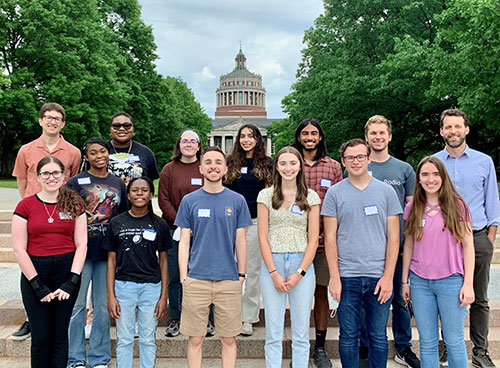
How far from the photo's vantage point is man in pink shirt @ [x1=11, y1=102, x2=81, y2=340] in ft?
13.3

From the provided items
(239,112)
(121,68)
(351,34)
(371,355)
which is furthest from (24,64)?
(239,112)

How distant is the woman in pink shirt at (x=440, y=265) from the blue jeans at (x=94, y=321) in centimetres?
266

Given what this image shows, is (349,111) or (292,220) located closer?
(292,220)

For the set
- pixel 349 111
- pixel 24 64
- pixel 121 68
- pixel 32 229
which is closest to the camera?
pixel 32 229

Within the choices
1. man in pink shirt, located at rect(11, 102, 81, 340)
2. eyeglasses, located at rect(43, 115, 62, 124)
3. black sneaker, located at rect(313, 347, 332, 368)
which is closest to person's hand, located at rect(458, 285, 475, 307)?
black sneaker, located at rect(313, 347, 332, 368)

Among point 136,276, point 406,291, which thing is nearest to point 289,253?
point 406,291

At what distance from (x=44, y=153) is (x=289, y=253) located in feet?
8.46

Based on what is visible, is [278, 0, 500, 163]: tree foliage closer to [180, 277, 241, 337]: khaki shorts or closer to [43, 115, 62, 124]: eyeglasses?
[180, 277, 241, 337]: khaki shorts

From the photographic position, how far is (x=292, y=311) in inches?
137

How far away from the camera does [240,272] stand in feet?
11.3

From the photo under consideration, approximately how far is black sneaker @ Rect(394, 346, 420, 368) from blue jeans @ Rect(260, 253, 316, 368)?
1.19 meters

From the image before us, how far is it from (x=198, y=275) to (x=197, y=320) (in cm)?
36

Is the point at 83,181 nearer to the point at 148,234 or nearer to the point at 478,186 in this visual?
the point at 148,234

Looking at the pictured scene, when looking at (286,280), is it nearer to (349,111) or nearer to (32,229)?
(32,229)
